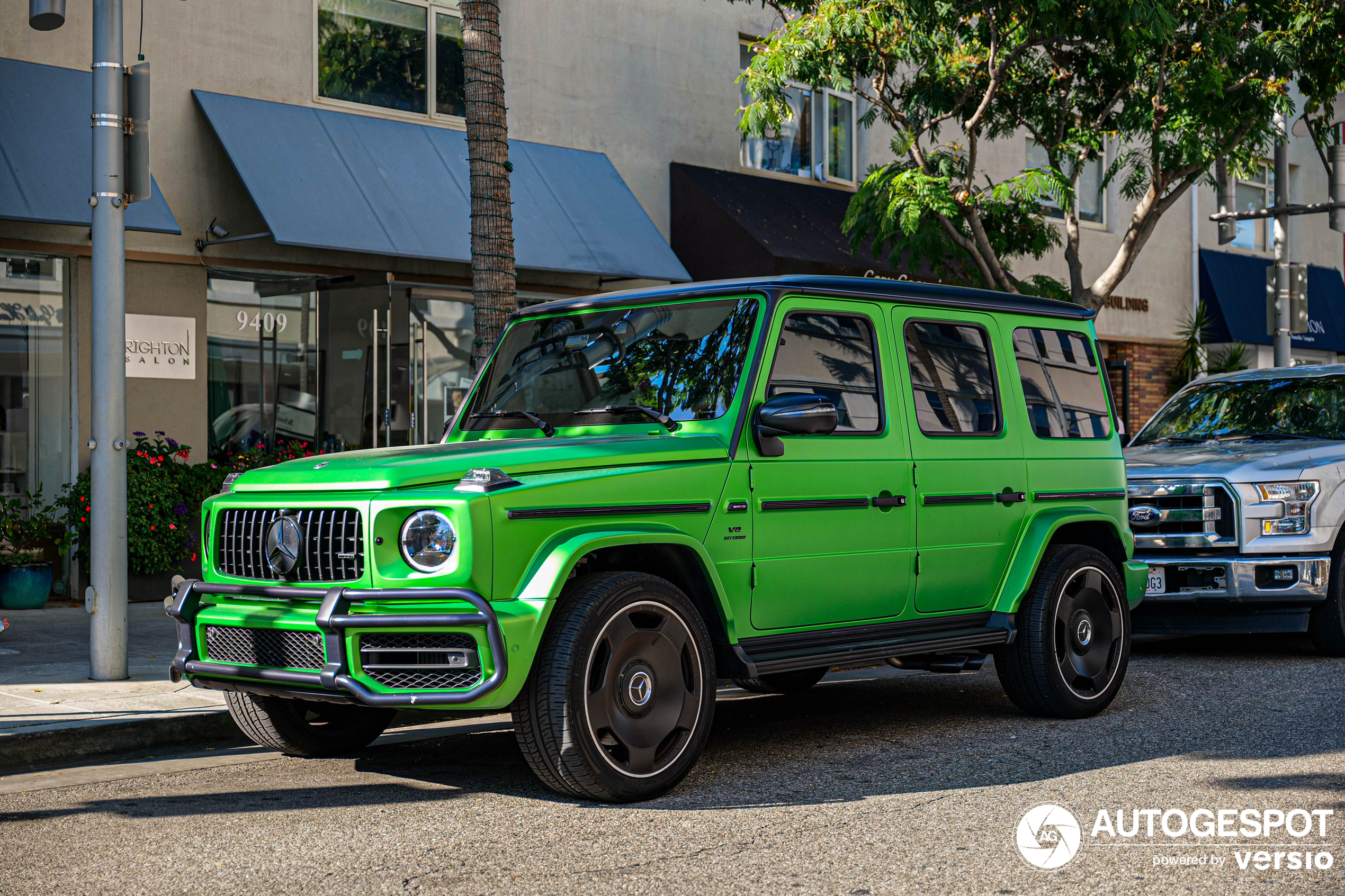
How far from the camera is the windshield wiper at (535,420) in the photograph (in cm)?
655

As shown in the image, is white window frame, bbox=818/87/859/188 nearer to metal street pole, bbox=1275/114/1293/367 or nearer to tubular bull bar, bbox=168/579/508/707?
metal street pole, bbox=1275/114/1293/367

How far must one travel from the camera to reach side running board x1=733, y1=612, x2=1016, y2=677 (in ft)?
19.9

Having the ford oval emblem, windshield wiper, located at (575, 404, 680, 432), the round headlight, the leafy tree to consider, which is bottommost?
the ford oval emblem

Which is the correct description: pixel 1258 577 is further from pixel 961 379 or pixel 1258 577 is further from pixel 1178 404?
pixel 961 379

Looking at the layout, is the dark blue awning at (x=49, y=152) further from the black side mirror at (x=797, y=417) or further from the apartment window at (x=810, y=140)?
the apartment window at (x=810, y=140)

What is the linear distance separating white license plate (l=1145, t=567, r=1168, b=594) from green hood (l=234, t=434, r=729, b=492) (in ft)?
16.1

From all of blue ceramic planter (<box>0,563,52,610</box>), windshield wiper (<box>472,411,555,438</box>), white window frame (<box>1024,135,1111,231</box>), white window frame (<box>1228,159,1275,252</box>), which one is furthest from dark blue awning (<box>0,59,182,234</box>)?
white window frame (<box>1228,159,1275,252</box>)

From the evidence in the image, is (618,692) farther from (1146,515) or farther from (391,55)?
(391,55)

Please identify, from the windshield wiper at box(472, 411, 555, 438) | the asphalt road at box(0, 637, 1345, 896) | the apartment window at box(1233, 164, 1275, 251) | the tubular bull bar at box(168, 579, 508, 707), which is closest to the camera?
the asphalt road at box(0, 637, 1345, 896)

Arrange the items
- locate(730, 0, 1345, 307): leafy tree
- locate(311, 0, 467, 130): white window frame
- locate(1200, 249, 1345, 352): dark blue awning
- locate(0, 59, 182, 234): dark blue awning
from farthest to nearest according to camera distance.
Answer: locate(1200, 249, 1345, 352): dark blue awning < locate(311, 0, 467, 130): white window frame < locate(730, 0, 1345, 307): leafy tree < locate(0, 59, 182, 234): dark blue awning

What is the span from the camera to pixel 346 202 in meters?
13.1

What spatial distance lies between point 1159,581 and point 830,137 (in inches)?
408

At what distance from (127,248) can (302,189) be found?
1.59 m

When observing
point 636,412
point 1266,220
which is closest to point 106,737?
point 636,412
